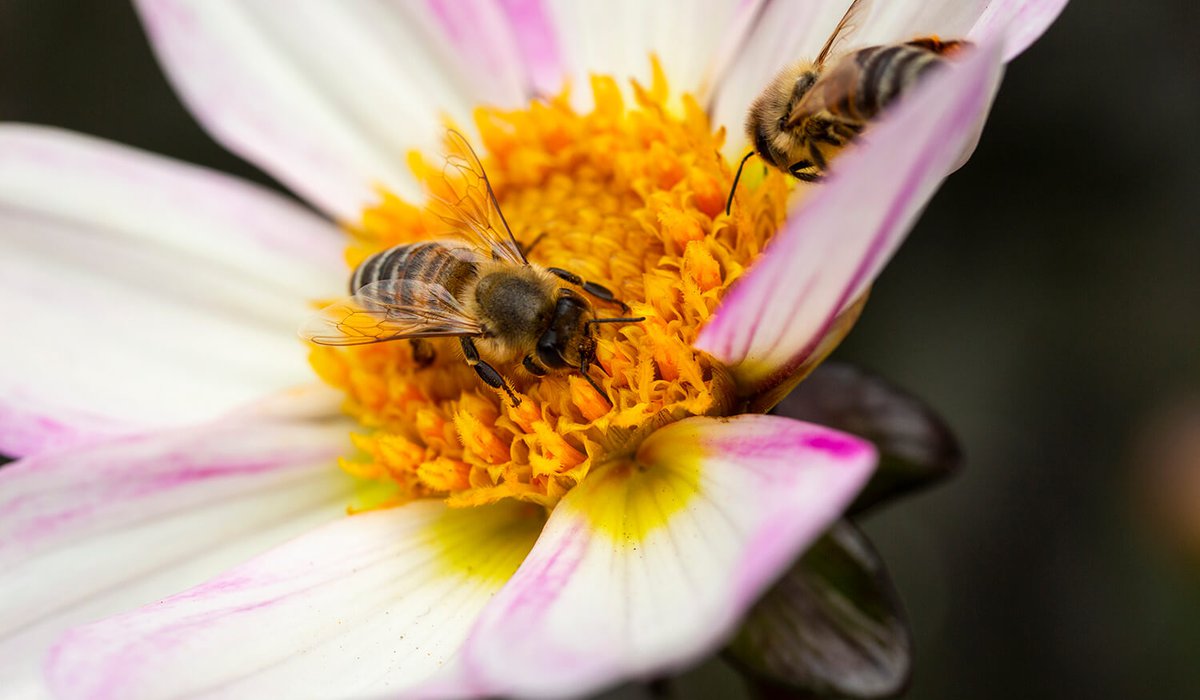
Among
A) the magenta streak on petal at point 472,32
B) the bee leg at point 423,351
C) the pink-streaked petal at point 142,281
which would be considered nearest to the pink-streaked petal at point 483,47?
the magenta streak on petal at point 472,32

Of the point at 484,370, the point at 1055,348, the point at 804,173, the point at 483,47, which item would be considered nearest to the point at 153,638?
the point at 484,370

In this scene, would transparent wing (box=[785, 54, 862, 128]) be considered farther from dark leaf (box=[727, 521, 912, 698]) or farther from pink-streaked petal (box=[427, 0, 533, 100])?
pink-streaked petal (box=[427, 0, 533, 100])

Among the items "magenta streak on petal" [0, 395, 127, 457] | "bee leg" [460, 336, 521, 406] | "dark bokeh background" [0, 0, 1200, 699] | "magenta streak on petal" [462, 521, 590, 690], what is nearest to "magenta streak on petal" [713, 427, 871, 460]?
"magenta streak on petal" [462, 521, 590, 690]

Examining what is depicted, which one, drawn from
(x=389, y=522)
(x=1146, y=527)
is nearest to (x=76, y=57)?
(x=389, y=522)

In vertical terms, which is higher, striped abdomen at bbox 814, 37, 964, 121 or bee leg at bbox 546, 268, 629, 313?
striped abdomen at bbox 814, 37, 964, 121

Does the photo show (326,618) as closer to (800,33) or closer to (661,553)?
(661,553)

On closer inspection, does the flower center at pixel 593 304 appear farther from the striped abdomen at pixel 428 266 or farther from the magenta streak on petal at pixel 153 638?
the magenta streak on petal at pixel 153 638

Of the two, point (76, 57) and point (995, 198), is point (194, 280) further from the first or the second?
point (995, 198)
